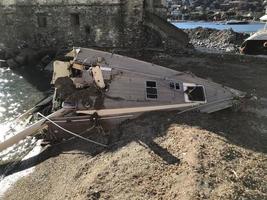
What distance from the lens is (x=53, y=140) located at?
21328mm

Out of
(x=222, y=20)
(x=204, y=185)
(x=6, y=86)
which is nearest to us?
(x=204, y=185)

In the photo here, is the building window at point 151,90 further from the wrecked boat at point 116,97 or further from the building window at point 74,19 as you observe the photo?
the building window at point 74,19

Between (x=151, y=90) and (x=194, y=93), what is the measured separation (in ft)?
6.60

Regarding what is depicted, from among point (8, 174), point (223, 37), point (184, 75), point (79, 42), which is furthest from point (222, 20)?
point (8, 174)

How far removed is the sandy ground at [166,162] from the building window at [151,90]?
110 centimetres

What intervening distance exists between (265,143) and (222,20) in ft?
237

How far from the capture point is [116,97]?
21391 mm

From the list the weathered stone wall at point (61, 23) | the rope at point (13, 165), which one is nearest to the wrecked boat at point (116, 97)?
the rope at point (13, 165)

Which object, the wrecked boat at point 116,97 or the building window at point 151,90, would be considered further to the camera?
the building window at point 151,90

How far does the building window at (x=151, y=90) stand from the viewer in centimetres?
2138

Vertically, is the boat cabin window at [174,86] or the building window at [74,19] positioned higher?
the building window at [74,19]

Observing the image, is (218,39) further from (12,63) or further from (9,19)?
(12,63)

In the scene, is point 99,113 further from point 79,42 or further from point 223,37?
point 223,37

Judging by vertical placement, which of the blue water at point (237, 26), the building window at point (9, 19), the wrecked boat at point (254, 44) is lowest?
the blue water at point (237, 26)
